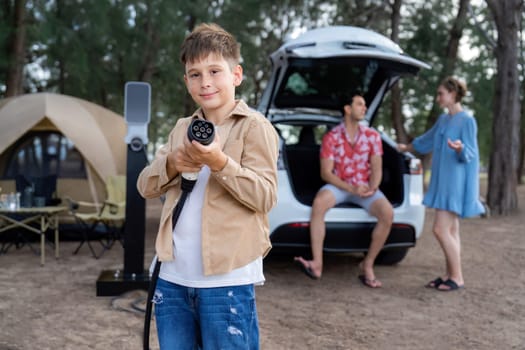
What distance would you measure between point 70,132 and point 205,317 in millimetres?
5696

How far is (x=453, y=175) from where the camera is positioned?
429 centimetres

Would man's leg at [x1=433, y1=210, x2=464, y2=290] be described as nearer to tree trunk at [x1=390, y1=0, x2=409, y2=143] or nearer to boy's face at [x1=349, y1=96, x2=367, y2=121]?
boy's face at [x1=349, y1=96, x2=367, y2=121]

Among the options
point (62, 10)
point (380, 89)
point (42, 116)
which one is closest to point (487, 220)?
point (380, 89)

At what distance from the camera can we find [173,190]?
5.61 ft

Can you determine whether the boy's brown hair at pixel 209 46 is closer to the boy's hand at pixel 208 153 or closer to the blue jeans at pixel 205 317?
the boy's hand at pixel 208 153

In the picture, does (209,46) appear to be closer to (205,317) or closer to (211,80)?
(211,80)

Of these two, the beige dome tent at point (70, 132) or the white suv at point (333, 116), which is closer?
the white suv at point (333, 116)

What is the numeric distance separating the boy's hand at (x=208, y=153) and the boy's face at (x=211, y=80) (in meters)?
0.23

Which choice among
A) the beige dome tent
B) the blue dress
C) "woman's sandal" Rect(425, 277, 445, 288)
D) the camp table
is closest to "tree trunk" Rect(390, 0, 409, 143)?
the beige dome tent

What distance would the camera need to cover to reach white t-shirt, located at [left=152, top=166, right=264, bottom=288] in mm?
1624

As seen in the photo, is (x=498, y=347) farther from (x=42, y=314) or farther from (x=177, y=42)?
(x=177, y=42)

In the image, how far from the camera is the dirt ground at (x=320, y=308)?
3287 mm

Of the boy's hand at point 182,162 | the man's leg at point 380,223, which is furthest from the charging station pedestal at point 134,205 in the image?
the boy's hand at point 182,162

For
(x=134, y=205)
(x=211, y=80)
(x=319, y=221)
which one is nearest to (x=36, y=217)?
(x=134, y=205)
